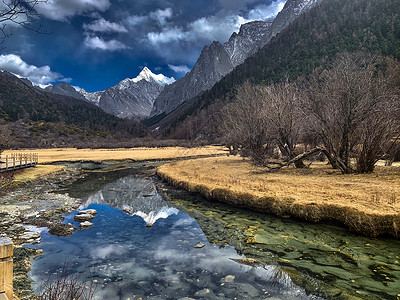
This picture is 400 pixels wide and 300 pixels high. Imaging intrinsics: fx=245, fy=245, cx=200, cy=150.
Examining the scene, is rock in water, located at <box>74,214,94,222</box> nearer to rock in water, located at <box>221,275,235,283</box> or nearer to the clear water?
the clear water

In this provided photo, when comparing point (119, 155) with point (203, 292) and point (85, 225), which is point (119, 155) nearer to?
point (85, 225)

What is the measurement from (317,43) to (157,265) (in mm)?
156693

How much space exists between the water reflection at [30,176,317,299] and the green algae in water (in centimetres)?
68

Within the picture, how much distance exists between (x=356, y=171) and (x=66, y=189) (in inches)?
1075

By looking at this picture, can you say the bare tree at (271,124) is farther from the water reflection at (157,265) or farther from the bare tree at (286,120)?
the water reflection at (157,265)

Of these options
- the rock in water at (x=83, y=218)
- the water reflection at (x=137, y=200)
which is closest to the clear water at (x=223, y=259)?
the rock in water at (x=83, y=218)

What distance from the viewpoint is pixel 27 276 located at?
808 centimetres

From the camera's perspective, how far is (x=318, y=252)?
9586mm

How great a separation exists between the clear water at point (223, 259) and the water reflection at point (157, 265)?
0.03 metres

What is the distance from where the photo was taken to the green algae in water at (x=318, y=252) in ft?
24.0

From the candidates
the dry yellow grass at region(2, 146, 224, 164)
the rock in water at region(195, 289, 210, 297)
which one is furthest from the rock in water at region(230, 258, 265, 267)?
the dry yellow grass at region(2, 146, 224, 164)

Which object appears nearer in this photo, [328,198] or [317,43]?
[328,198]

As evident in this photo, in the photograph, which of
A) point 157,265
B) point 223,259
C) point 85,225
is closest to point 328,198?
point 223,259

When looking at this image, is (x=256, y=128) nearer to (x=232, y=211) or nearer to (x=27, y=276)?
(x=232, y=211)
